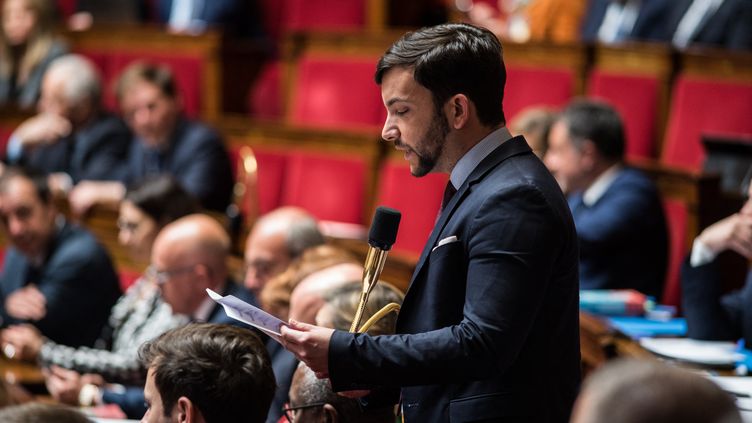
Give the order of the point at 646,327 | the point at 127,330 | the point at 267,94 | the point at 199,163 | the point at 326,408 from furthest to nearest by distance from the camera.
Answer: the point at 267,94 < the point at 199,163 < the point at 127,330 < the point at 646,327 < the point at 326,408

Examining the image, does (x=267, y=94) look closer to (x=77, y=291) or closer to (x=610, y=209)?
(x=77, y=291)

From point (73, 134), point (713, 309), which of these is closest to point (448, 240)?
point (713, 309)

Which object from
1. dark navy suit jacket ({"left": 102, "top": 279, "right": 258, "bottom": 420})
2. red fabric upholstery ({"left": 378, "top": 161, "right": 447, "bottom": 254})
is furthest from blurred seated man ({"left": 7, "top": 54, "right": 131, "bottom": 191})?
dark navy suit jacket ({"left": 102, "top": 279, "right": 258, "bottom": 420})

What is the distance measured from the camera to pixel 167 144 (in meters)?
3.07

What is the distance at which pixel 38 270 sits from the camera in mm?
2494

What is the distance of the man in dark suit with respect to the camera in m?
1.05

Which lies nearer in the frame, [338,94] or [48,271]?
[48,271]

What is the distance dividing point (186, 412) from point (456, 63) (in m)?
0.42

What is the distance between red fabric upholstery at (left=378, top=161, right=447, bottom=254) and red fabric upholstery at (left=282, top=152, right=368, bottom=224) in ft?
0.47

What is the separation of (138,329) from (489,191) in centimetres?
128

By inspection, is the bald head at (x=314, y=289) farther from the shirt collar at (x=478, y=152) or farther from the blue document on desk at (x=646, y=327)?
the blue document on desk at (x=646, y=327)

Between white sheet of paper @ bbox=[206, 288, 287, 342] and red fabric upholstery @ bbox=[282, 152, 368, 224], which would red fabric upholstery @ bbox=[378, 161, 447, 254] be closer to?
red fabric upholstery @ bbox=[282, 152, 368, 224]

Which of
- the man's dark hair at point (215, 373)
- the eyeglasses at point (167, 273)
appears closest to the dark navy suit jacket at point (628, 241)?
the eyeglasses at point (167, 273)

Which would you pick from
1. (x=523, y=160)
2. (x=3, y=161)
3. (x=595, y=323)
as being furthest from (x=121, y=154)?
(x=523, y=160)
